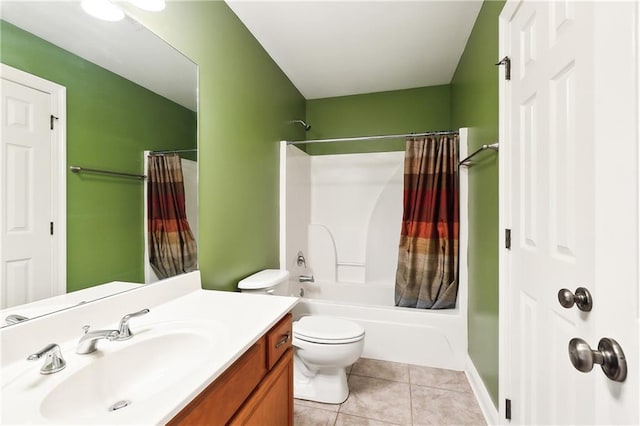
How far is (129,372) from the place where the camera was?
33.1 inches

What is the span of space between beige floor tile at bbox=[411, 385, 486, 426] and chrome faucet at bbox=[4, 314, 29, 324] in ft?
5.89

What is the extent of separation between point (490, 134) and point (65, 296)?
2008 millimetres

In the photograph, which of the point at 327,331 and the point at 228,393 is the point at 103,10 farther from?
the point at 327,331

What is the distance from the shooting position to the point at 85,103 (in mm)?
936

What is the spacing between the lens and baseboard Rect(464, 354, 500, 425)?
1.46m

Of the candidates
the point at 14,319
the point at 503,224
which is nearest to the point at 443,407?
the point at 503,224

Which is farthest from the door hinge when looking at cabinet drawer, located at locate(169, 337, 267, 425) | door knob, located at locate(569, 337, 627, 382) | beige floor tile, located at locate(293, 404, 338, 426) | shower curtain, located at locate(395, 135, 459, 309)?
beige floor tile, located at locate(293, 404, 338, 426)

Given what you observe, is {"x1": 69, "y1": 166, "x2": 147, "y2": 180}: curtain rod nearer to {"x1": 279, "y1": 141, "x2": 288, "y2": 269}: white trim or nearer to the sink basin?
the sink basin

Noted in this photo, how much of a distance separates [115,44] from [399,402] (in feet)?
7.65

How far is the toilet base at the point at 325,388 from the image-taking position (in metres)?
1.70

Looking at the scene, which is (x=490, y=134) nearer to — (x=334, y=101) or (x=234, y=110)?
(x=234, y=110)

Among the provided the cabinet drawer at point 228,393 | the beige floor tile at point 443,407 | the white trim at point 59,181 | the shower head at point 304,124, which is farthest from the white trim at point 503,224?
the shower head at point 304,124

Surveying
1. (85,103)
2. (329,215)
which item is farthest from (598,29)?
(329,215)

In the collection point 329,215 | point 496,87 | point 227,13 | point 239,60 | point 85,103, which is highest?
point 227,13
